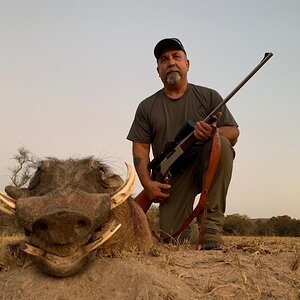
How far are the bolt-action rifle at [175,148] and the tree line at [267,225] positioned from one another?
9686 millimetres

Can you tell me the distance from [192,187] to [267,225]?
43.7ft

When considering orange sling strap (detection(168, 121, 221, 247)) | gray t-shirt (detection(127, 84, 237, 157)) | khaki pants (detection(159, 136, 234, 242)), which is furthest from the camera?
gray t-shirt (detection(127, 84, 237, 157))

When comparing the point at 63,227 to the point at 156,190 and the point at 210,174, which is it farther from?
the point at 156,190

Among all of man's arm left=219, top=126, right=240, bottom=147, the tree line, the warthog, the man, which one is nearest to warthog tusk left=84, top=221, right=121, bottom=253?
the warthog

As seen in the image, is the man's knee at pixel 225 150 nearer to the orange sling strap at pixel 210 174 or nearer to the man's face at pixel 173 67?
the orange sling strap at pixel 210 174

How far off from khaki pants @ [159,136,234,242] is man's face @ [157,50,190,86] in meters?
1.10

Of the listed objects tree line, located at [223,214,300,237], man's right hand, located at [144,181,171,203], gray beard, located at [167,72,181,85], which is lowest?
tree line, located at [223,214,300,237]

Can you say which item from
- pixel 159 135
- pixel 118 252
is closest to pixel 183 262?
pixel 118 252

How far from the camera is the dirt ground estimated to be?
2.57 m

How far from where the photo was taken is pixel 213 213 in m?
5.09

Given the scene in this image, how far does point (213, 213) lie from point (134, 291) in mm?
2664

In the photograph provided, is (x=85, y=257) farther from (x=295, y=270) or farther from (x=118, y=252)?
(x=295, y=270)

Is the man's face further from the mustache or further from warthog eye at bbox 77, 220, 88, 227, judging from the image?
warthog eye at bbox 77, 220, 88, 227

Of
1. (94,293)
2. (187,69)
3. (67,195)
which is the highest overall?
(187,69)
